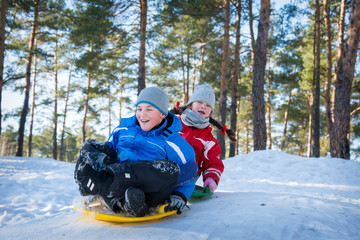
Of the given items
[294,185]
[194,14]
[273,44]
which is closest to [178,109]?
[294,185]

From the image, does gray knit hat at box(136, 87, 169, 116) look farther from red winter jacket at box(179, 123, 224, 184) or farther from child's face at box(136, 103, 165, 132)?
red winter jacket at box(179, 123, 224, 184)

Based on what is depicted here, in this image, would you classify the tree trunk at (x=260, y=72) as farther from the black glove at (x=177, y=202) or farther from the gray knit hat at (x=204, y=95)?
the black glove at (x=177, y=202)

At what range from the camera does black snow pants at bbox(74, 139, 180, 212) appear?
5.33 feet

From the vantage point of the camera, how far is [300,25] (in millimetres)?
10156

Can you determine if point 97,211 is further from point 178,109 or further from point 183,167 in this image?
point 178,109

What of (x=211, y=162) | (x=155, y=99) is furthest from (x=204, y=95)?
(x=155, y=99)

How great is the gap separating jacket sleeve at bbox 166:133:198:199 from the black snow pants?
17cm

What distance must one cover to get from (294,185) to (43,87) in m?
19.1

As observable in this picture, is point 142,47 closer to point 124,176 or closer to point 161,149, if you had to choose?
point 161,149

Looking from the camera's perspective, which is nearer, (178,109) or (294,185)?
(178,109)

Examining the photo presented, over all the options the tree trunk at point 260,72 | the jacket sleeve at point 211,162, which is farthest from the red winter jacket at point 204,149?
the tree trunk at point 260,72

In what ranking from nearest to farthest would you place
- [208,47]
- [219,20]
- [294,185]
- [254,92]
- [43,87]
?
1. [294,185]
2. [254,92]
3. [219,20]
4. [208,47]
5. [43,87]

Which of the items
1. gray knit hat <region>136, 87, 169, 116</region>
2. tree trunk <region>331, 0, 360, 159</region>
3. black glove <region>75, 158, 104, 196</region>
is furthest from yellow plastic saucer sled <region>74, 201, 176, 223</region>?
tree trunk <region>331, 0, 360, 159</region>

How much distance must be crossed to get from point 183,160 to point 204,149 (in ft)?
2.82
